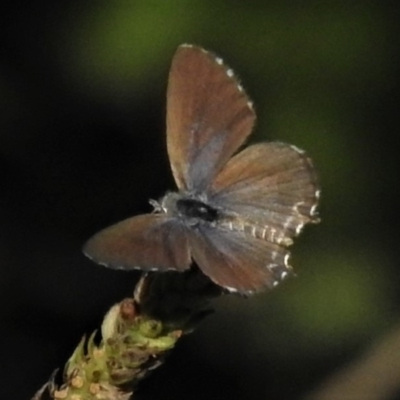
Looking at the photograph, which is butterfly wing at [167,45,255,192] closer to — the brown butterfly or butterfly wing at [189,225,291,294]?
the brown butterfly

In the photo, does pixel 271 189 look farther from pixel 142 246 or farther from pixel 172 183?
pixel 172 183

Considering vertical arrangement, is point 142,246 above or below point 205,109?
below

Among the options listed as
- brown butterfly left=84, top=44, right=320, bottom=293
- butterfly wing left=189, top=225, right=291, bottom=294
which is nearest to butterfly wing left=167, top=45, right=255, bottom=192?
brown butterfly left=84, top=44, right=320, bottom=293

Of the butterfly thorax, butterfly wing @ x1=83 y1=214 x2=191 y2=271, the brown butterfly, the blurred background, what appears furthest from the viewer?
the blurred background

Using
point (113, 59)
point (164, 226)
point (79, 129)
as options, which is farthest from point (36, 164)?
point (164, 226)

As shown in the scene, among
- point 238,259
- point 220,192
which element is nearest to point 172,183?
point 220,192

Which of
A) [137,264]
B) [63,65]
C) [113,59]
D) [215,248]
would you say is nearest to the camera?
[137,264]

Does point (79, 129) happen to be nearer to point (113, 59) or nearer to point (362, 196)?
point (113, 59)
